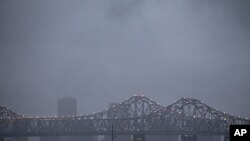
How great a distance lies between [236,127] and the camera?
2816 centimetres

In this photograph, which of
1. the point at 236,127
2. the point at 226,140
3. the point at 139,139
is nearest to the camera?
the point at 236,127

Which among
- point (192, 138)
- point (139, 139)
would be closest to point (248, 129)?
point (139, 139)

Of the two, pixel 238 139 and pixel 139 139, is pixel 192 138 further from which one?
pixel 238 139

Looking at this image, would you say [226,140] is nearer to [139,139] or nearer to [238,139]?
[139,139]

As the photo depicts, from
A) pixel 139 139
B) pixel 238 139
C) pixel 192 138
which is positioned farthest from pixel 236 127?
pixel 192 138

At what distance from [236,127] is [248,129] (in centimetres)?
81

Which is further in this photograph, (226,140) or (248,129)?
(226,140)

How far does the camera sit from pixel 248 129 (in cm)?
2842

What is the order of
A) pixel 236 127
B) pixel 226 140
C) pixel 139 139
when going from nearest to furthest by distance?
1. pixel 236 127
2. pixel 139 139
3. pixel 226 140

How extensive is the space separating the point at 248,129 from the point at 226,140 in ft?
352

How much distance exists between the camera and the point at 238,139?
28.4 metres

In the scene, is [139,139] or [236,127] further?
[139,139]

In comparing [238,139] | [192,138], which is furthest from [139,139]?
[238,139]

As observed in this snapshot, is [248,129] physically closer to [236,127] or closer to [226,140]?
[236,127]
